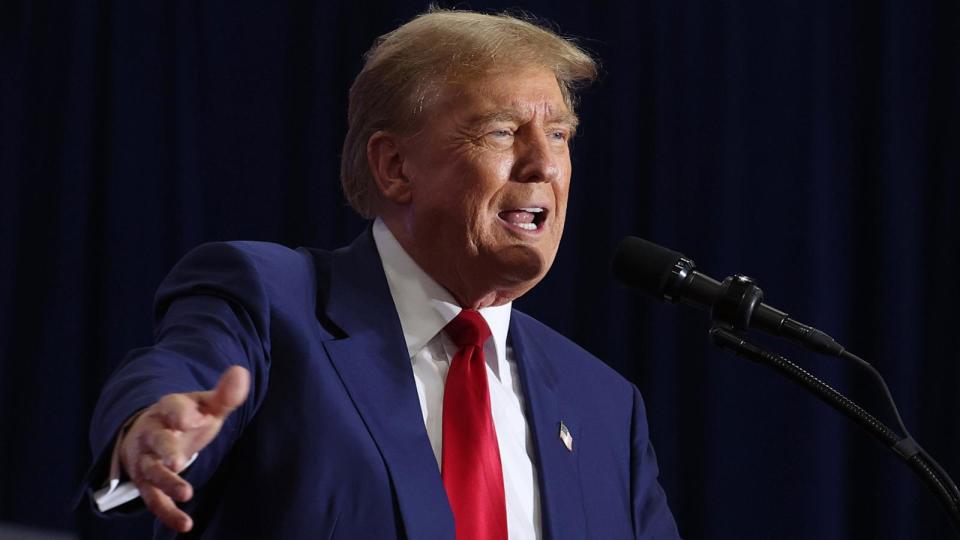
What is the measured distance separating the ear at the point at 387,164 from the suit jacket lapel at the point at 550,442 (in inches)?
12.5

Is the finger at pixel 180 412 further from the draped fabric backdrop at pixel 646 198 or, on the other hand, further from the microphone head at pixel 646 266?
the draped fabric backdrop at pixel 646 198

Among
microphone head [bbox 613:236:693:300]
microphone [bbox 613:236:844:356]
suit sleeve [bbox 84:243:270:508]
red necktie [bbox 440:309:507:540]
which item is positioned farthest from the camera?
red necktie [bbox 440:309:507:540]

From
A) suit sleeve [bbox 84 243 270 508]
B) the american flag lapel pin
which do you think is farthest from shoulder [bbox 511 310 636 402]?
suit sleeve [bbox 84 243 270 508]

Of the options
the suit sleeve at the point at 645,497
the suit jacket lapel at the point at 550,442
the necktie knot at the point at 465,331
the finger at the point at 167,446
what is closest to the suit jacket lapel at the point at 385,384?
the necktie knot at the point at 465,331

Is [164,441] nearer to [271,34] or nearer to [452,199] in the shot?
[452,199]

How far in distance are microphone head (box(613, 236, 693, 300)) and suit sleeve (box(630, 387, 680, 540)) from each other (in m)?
0.52

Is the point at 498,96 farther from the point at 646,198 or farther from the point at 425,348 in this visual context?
the point at 646,198

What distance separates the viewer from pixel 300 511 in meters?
1.59

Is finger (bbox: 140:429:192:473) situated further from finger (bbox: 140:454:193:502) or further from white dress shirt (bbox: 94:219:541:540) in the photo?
white dress shirt (bbox: 94:219:541:540)

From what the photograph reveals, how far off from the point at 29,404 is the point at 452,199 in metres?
2.05

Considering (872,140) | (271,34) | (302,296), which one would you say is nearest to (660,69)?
(872,140)

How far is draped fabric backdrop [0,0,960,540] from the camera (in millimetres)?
3020

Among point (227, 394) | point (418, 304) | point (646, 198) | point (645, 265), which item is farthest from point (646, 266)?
point (646, 198)

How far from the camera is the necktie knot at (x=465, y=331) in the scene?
1928 mm
